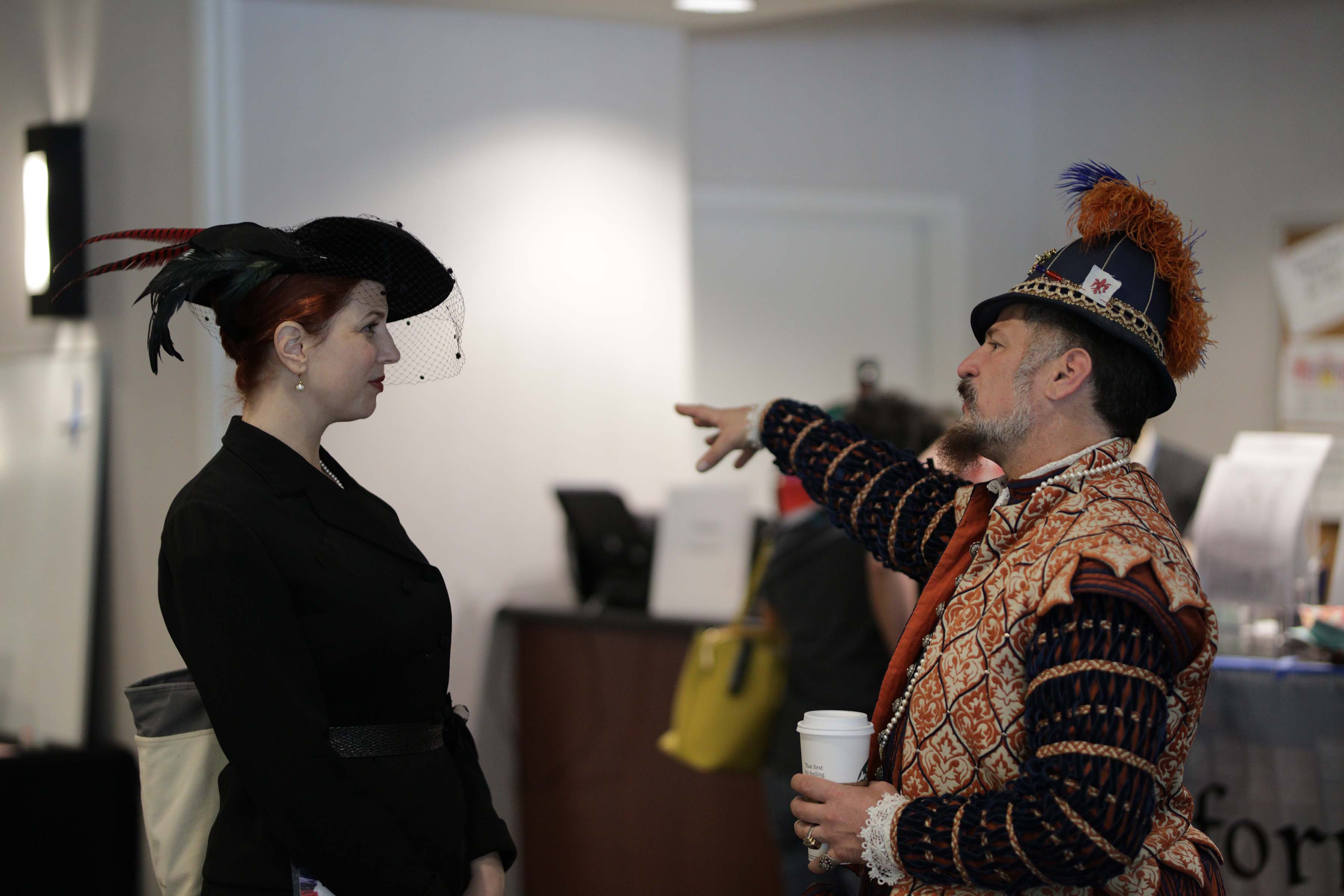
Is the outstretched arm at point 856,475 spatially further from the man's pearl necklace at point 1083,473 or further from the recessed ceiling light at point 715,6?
the recessed ceiling light at point 715,6

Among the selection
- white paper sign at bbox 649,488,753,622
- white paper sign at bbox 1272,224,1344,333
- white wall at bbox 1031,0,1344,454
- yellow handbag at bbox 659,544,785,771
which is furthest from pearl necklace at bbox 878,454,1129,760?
white wall at bbox 1031,0,1344,454

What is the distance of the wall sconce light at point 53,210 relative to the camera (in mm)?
2703

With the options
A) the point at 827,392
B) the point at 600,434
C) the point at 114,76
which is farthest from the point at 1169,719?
the point at 827,392

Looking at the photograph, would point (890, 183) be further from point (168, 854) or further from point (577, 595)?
point (168, 854)

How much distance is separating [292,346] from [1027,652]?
0.87 meters

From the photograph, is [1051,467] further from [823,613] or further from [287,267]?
[823,613]

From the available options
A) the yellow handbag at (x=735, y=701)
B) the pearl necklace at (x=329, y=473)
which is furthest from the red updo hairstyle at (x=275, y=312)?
the yellow handbag at (x=735, y=701)

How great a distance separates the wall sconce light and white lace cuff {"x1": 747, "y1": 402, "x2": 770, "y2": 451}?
5.47 ft

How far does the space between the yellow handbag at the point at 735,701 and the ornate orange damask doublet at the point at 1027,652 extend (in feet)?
4.35

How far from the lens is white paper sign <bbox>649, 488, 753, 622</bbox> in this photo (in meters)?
3.39

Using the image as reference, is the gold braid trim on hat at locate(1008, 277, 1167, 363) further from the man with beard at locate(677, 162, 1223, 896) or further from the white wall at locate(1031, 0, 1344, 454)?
the white wall at locate(1031, 0, 1344, 454)

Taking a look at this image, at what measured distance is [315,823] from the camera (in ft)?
4.27

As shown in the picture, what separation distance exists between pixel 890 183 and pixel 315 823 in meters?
4.11

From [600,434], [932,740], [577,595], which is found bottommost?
[577,595]
